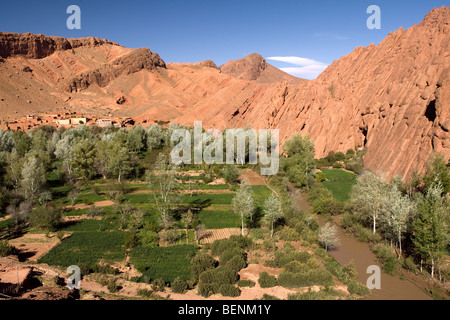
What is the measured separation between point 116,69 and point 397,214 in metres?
128

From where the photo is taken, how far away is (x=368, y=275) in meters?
21.1

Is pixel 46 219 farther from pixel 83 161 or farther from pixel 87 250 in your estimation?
pixel 83 161

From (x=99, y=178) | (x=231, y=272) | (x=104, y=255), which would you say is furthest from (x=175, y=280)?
(x=99, y=178)

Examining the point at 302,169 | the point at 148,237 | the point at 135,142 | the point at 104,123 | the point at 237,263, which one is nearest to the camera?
the point at 237,263

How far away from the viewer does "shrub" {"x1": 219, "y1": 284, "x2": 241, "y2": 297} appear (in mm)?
17875

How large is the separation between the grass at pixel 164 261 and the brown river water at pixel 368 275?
1204 centimetres

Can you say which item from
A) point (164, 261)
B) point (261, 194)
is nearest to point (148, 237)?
point (164, 261)

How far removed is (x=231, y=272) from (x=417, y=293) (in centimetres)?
1199

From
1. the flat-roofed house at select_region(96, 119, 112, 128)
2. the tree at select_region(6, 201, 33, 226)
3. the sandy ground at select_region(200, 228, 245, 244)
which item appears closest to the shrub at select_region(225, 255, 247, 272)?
the sandy ground at select_region(200, 228, 245, 244)

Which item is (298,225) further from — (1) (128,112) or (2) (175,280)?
(1) (128,112)

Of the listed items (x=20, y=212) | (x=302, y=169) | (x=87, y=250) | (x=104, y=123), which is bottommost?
(x=87, y=250)

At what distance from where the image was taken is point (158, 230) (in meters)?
27.9

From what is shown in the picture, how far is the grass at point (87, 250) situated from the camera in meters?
21.8

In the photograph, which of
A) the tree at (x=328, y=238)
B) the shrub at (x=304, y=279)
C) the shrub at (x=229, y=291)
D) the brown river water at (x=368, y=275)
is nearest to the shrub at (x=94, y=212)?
the shrub at (x=229, y=291)
